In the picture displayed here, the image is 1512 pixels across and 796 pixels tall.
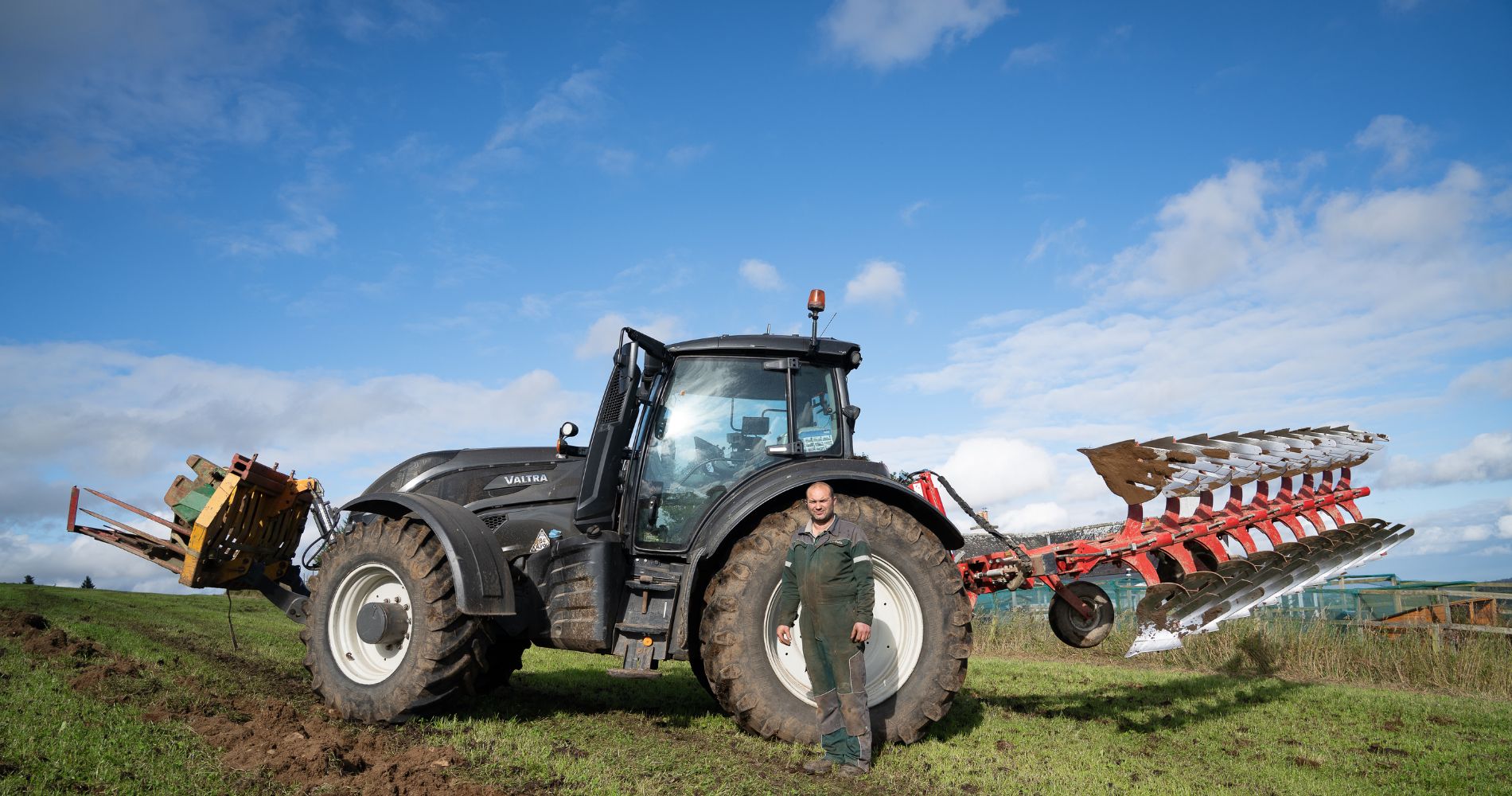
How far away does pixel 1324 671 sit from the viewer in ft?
33.3

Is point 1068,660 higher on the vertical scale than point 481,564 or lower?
lower

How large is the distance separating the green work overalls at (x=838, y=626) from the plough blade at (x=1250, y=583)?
179 centimetres

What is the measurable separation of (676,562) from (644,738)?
1068mm

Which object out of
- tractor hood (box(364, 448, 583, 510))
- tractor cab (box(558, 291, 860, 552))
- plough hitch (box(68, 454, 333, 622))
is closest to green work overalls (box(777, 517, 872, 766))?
tractor cab (box(558, 291, 860, 552))

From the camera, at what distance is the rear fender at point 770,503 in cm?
521

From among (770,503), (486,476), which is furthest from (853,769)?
(486,476)

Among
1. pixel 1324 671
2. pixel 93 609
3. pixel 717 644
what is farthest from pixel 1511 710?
Answer: pixel 93 609

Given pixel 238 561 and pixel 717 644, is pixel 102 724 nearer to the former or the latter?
pixel 238 561

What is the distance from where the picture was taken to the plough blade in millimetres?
5699

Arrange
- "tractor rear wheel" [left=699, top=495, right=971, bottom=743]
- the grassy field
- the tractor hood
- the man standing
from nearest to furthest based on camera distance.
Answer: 1. the grassy field
2. the man standing
3. "tractor rear wheel" [left=699, top=495, right=971, bottom=743]
4. the tractor hood

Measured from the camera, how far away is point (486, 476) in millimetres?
6855

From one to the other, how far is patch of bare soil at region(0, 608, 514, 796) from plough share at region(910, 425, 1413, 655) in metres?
3.56

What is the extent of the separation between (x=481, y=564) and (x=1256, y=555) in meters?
5.46

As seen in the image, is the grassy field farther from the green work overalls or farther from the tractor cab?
the tractor cab
